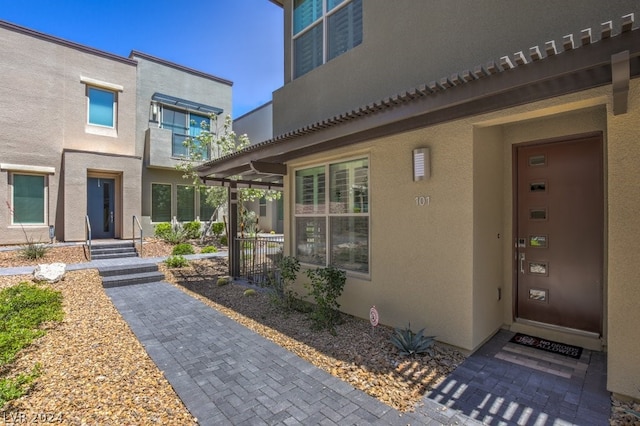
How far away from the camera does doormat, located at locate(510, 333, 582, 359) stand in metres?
4.64

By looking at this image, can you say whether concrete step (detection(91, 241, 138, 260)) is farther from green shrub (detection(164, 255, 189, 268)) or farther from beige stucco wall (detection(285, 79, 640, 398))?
beige stucco wall (detection(285, 79, 640, 398))

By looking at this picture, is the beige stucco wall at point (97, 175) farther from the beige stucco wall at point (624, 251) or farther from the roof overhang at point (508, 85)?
the beige stucco wall at point (624, 251)

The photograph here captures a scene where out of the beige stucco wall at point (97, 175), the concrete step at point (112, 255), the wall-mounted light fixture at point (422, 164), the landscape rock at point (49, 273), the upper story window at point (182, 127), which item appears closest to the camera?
the wall-mounted light fixture at point (422, 164)

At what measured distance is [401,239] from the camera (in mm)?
5414

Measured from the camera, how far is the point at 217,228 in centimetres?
1842

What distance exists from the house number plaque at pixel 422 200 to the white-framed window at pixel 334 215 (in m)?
1.17

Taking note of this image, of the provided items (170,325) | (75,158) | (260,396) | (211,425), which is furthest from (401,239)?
(75,158)

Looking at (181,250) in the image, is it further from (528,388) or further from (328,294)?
(528,388)

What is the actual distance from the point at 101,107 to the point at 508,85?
17433 millimetres

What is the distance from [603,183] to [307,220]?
5.42 metres

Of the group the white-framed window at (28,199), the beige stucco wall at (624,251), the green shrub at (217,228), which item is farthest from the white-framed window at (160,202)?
the beige stucco wall at (624,251)

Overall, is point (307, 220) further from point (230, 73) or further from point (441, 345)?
point (230, 73)

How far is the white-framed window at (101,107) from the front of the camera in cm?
1458

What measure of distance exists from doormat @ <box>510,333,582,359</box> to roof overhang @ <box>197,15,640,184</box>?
3.46 meters
